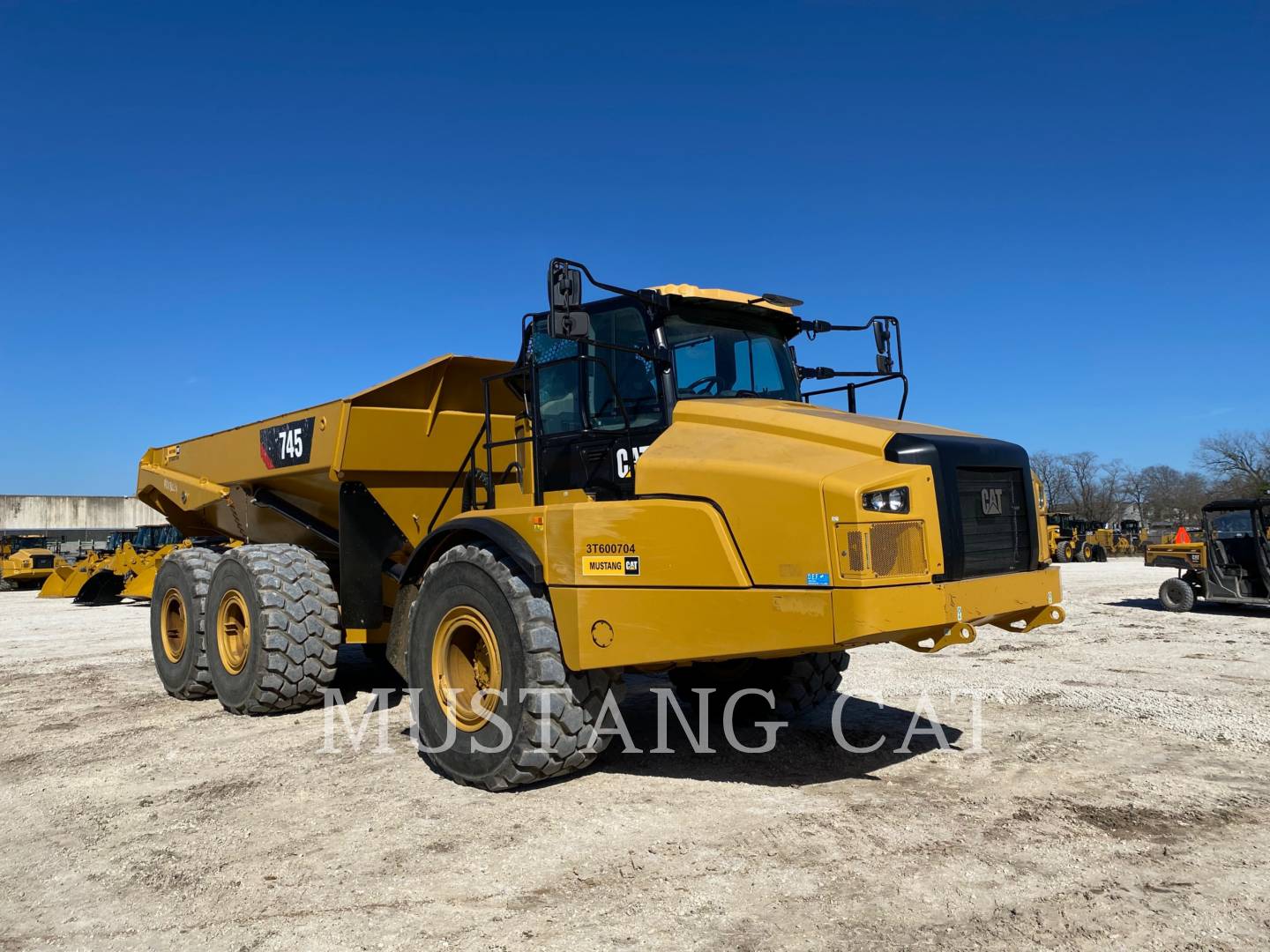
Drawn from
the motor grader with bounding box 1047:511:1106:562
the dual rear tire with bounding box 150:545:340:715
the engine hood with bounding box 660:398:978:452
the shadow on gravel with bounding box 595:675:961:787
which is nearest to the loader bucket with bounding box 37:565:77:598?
the dual rear tire with bounding box 150:545:340:715

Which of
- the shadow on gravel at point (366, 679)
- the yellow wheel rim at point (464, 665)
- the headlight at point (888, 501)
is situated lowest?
the shadow on gravel at point (366, 679)

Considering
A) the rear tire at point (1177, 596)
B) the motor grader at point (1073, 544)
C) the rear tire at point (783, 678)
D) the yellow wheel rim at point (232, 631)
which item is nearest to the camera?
the rear tire at point (783, 678)

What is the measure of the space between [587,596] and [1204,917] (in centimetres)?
285

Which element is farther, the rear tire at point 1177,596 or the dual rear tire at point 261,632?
the rear tire at point 1177,596

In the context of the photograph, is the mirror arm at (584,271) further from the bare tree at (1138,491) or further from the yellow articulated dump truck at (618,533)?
the bare tree at (1138,491)

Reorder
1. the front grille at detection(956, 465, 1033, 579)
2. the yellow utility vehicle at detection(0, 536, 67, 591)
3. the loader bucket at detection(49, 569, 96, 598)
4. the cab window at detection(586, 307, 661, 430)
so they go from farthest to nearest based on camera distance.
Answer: the yellow utility vehicle at detection(0, 536, 67, 591) < the loader bucket at detection(49, 569, 96, 598) < the cab window at detection(586, 307, 661, 430) < the front grille at detection(956, 465, 1033, 579)

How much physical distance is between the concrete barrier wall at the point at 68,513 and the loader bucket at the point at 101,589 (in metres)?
47.7

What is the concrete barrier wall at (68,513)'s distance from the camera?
6669 cm

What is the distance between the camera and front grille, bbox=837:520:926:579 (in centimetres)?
407

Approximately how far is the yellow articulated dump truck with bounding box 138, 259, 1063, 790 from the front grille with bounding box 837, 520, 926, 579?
0.01 meters

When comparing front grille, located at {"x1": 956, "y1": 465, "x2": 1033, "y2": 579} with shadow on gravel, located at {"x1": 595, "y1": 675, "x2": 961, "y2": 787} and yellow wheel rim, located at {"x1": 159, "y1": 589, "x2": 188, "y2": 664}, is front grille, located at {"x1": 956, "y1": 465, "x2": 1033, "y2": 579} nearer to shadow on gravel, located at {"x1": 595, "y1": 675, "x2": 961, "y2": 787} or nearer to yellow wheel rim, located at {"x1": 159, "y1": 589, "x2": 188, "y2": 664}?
shadow on gravel, located at {"x1": 595, "y1": 675, "x2": 961, "y2": 787}

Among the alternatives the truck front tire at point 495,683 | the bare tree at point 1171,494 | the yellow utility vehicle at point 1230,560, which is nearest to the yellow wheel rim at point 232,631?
the truck front tire at point 495,683

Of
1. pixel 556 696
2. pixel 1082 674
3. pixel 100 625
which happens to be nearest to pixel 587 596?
pixel 556 696

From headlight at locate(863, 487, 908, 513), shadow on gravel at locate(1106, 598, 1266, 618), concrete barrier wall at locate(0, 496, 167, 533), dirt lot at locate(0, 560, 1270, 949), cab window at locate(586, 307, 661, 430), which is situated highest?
concrete barrier wall at locate(0, 496, 167, 533)
